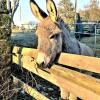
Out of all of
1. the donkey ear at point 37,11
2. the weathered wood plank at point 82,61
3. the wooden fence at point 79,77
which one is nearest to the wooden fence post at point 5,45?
the wooden fence at point 79,77

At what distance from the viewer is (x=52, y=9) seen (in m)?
4.58

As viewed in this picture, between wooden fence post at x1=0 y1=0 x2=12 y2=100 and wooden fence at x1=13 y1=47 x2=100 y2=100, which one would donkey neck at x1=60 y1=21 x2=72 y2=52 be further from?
wooden fence post at x1=0 y1=0 x2=12 y2=100

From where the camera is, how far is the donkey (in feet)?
14.3

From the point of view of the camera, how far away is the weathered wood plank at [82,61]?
3.28m

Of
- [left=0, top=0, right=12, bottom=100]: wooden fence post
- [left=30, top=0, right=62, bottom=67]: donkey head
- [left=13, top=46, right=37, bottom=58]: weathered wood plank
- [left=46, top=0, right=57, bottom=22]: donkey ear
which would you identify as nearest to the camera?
[left=30, top=0, right=62, bottom=67]: donkey head

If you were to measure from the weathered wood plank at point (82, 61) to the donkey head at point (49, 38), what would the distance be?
19cm

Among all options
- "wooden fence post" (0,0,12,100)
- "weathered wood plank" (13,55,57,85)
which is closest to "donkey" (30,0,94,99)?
"weathered wood plank" (13,55,57,85)

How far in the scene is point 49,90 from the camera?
735 centimetres

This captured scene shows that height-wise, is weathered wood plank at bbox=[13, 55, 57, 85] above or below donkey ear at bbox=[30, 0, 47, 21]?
below

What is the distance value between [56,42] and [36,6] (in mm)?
751

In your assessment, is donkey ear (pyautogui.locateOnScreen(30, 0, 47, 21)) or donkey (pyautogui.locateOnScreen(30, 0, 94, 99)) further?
donkey ear (pyautogui.locateOnScreen(30, 0, 47, 21))

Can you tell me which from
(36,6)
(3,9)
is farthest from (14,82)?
(36,6)

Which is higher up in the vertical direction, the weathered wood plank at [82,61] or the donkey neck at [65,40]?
the donkey neck at [65,40]

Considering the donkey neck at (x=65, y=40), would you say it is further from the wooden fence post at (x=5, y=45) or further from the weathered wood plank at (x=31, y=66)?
the wooden fence post at (x=5, y=45)
